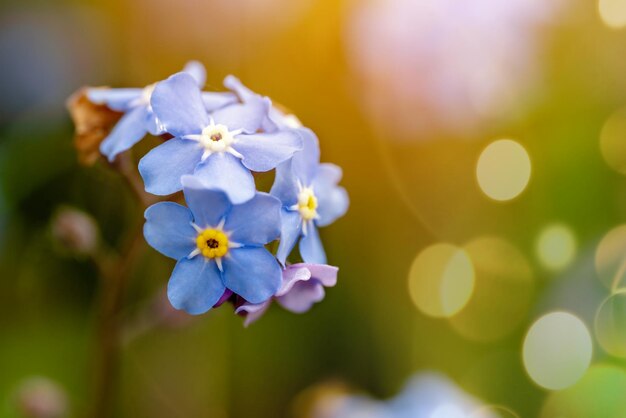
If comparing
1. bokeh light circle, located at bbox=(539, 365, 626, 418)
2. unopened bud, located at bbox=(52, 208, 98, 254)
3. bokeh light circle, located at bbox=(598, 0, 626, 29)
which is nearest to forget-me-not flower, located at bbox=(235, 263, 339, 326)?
unopened bud, located at bbox=(52, 208, 98, 254)

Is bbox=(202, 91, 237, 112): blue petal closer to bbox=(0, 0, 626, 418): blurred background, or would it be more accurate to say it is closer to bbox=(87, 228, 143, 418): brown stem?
bbox=(87, 228, 143, 418): brown stem

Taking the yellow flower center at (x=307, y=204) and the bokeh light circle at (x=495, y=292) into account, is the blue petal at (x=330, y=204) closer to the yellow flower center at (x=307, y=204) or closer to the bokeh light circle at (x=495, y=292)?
the yellow flower center at (x=307, y=204)

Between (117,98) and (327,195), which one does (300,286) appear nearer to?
(327,195)

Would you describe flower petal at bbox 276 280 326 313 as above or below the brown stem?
above

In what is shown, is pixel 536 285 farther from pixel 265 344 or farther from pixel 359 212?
pixel 265 344

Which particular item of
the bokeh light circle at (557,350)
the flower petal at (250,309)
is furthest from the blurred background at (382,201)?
the flower petal at (250,309)

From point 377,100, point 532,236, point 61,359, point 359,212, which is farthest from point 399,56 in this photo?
point 61,359
